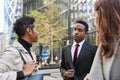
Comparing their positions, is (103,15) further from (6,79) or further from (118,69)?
(6,79)

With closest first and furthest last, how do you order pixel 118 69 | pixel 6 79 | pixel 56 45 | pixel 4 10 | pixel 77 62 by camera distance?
1. pixel 118 69
2. pixel 6 79
3. pixel 77 62
4. pixel 56 45
5. pixel 4 10

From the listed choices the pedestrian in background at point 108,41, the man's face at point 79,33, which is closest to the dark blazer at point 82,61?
the man's face at point 79,33

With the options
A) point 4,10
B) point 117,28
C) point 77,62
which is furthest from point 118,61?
point 4,10

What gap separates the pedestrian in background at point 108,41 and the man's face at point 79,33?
111 inches

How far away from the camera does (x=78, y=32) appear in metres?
5.14

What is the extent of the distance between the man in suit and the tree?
100ft

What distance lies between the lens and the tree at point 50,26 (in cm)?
3600

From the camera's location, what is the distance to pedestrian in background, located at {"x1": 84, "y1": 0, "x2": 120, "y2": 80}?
2.20 meters

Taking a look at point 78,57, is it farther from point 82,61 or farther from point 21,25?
point 21,25

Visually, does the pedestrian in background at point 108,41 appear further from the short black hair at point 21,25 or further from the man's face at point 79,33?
the man's face at point 79,33

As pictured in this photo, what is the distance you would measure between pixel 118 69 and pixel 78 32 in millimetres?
2995

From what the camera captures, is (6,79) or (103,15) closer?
(103,15)

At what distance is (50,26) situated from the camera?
3600 cm

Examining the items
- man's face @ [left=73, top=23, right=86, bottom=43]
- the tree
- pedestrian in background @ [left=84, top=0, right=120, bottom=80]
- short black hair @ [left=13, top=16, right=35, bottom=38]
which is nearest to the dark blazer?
man's face @ [left=73, top=23, right=86, bottom=43]
